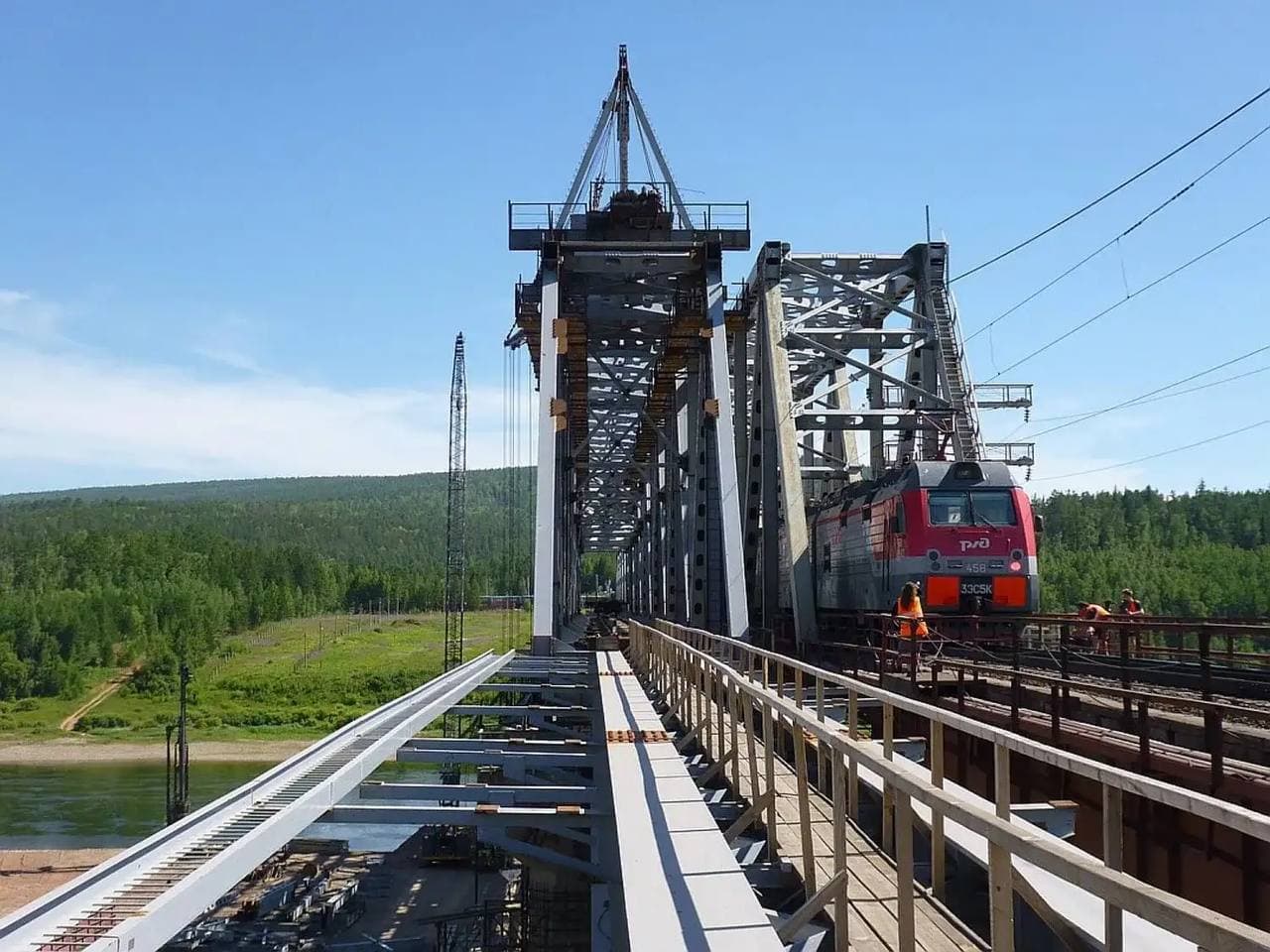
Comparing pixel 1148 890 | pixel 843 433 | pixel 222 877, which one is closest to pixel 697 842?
pixel 222 877

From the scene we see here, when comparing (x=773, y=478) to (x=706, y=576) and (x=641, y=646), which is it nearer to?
(x=706, y=576)

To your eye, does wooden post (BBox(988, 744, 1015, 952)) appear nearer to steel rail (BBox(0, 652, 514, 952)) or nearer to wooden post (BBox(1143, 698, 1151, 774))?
steel rail (BBox(0, 652, 514, 952))

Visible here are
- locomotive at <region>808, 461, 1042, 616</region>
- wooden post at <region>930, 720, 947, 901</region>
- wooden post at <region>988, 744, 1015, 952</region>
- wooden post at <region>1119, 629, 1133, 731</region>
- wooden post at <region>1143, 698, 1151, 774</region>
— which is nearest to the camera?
wooden post at <region>988, 744, 1015, 952</region>

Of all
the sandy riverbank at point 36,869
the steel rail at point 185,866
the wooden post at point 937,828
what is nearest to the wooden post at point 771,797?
the wooden post at point 937,828

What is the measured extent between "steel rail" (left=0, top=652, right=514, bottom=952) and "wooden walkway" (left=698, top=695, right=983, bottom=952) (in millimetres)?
3553

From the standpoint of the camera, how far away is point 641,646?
79.4ft

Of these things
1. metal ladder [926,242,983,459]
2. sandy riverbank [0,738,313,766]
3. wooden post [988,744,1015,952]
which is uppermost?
metal ladder [926,242,983,459]

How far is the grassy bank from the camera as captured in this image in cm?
9750

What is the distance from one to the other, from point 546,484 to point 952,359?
10524mm

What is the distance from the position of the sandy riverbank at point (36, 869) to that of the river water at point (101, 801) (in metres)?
3.66

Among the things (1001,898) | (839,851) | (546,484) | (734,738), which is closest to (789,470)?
(546,484)

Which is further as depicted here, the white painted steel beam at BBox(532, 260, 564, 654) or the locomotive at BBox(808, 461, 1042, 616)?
the white painted steel beam at BBox(532, 260, 564, 654)

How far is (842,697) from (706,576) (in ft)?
36.4

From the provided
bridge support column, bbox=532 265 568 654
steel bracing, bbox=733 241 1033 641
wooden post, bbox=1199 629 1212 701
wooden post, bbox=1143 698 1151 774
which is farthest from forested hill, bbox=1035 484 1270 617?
wooden post, bbox=1143 698 1151 774
